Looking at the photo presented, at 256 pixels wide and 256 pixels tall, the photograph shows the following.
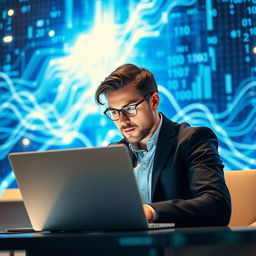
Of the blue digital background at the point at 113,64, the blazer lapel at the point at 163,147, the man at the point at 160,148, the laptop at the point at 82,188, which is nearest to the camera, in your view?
the laptop at the point at 82,188

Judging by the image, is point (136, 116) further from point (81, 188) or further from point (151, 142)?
point (81, 188)

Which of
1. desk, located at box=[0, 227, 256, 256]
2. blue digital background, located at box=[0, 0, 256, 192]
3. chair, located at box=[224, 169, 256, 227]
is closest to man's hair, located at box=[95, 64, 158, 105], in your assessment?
chair, located at box=[224, 169, 256, 227]

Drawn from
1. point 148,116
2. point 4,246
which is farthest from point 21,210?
point 4,246

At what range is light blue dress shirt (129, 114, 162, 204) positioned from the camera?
1.97 meters

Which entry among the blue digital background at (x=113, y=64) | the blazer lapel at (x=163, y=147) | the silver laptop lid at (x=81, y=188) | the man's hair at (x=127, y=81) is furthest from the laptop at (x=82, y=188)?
the blue digital background at (x=113, y=64)

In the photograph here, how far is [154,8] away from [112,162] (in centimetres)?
283

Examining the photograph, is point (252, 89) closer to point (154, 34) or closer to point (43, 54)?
point (154, 34)

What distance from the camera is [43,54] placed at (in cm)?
405

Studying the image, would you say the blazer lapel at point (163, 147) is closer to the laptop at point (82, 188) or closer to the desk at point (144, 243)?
the laptop at point (82, 188)

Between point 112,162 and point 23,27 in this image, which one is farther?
point 23,27

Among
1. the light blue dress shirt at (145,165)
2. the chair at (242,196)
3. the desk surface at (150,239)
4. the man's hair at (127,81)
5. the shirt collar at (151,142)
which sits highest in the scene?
the man's hair at (127,81)

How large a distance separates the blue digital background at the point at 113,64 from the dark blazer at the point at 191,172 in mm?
1566

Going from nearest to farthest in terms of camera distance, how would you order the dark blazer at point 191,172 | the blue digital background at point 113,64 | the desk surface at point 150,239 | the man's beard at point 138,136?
the desk surface at point 150,239 < the dark blazer at point 191,172 < the man's beard at point 138,136 < the blue digital background at point 113,64

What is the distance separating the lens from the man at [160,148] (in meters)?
1.74
